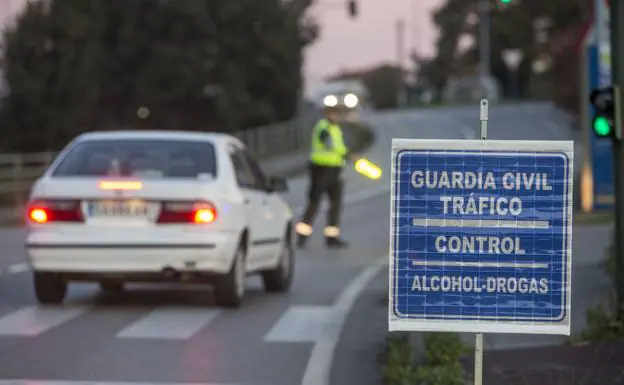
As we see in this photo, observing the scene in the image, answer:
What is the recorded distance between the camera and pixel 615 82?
983 cm

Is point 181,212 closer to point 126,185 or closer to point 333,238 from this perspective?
point 126,185

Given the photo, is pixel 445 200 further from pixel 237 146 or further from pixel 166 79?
pixel 166 79

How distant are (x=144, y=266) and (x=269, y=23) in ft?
145

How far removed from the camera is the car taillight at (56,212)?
1151cm

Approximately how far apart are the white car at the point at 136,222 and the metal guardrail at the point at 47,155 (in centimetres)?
1811

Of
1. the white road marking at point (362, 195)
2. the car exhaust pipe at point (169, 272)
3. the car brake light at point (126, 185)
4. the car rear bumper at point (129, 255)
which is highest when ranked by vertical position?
the white road marking at point (362, 195)

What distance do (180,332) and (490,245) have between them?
182 inches

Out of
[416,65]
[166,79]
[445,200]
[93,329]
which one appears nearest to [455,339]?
[445,200]

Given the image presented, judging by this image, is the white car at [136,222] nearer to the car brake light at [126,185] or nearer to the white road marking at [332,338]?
the car brake light at [126,185]

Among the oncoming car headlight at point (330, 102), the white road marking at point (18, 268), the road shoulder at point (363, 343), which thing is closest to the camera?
the road shoulder at point (363, 343)

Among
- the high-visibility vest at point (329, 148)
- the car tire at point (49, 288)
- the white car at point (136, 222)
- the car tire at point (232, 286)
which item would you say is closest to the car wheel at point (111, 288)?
the car tire at point (49, 288)

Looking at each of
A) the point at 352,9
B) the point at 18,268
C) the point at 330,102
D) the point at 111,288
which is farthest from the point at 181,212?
the point at 352,9

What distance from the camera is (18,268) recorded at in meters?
16.3

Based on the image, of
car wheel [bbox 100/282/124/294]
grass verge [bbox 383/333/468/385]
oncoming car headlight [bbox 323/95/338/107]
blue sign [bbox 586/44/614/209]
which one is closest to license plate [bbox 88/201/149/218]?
car wheel [bbox 100/282/124/294]
